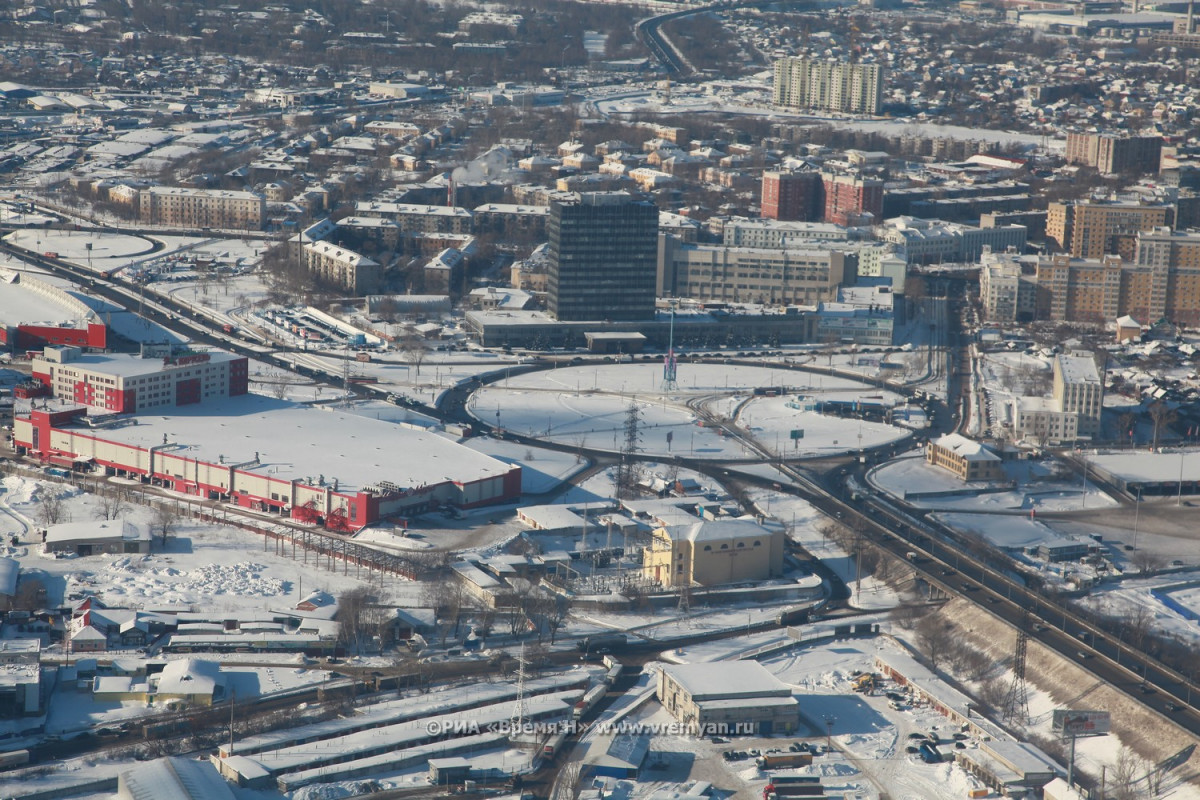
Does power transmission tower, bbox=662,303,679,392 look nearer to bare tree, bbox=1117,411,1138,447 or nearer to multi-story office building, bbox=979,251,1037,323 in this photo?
bare tree, bbox=1117,411,1138,447

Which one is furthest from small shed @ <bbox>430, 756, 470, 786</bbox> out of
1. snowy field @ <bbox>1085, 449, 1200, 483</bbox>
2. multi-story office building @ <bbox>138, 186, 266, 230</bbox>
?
multi-story office building @ <bbox>138, 186, 266, 230</bbox>

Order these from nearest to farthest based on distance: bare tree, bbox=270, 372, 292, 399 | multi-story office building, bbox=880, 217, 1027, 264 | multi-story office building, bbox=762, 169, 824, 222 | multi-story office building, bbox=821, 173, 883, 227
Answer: bare tree, bbox=270, 372, 292, 399
multi-story office building, bbox=880, 217, 1027, 264
multi-story office building, bbox=821, 173, 883, 227
multi-story office building, bbox=762, 169, 824, 222

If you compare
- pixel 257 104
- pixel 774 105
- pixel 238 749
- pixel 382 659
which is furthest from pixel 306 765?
pixel 774 105

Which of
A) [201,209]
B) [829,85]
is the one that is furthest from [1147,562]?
[829,85]

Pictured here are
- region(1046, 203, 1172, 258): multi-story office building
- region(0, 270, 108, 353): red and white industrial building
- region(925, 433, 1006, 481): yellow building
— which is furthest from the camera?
region(1046, 203, 1172, 258): multi-story office building

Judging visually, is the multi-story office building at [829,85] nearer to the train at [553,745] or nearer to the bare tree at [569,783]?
the train at [553,745]

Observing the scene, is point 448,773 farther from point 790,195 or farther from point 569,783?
point 790,195

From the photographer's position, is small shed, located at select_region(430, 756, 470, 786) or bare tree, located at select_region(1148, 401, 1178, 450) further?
bare tree, located at select_region(1148, 401, 1178, 450)
